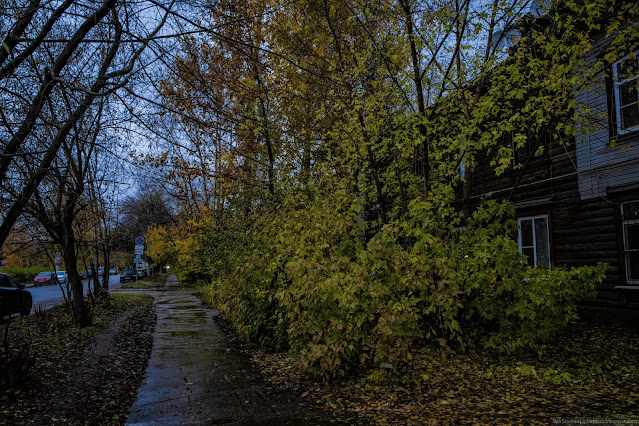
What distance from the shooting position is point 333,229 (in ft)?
19.5

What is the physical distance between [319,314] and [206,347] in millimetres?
3975

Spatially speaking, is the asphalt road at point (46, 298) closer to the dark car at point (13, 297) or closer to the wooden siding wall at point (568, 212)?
the dark car at point (13, 297)

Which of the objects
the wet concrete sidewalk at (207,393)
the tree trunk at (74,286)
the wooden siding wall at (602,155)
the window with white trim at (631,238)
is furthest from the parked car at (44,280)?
the window with white trim at (631,238)

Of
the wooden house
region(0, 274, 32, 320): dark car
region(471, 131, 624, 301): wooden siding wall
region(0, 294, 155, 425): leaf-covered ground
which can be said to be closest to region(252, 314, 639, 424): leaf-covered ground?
region(0, 294, 155, 425): leaf-covered ground

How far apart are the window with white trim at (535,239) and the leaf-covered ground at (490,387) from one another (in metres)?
4.25

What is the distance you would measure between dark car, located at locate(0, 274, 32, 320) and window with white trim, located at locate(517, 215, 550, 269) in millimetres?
15969

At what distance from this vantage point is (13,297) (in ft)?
44.5

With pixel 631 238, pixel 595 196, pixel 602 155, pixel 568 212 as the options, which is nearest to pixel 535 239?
pixel 568 212

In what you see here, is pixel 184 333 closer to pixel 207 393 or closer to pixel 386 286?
pixel 207 393

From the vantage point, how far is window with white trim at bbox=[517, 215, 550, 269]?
38.5 feet

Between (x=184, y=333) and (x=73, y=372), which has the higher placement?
(x=73, y=372)

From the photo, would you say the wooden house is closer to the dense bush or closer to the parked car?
the dense bush

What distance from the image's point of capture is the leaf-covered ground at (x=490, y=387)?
4605 mm

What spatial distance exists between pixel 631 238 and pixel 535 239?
8.94 feet
